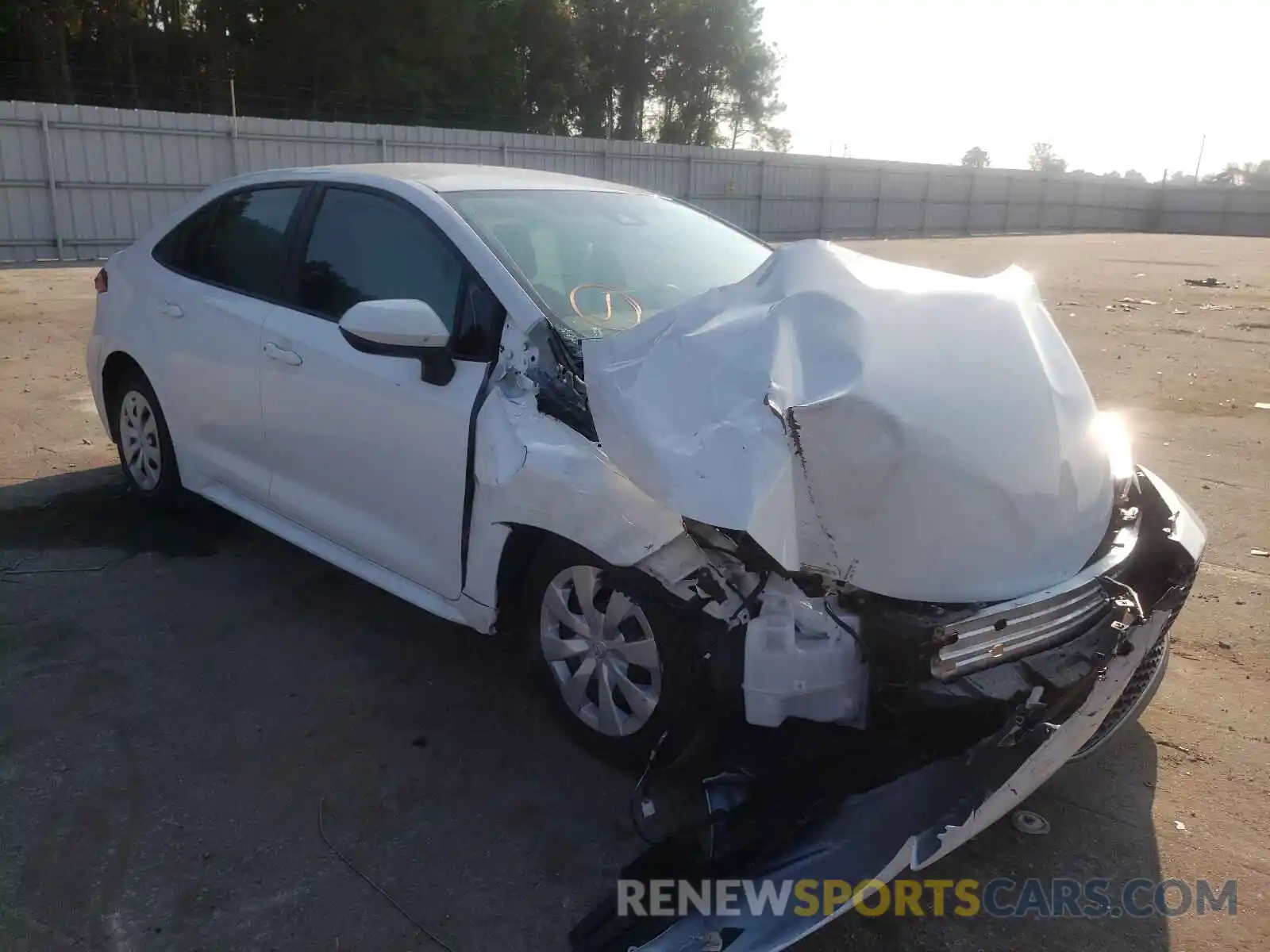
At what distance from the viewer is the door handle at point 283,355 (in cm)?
376

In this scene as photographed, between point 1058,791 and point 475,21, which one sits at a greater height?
point 475,21

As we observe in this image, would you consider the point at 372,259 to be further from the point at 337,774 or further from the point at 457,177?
the point at 337,774

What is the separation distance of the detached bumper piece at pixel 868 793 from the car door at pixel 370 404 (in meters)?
1.21

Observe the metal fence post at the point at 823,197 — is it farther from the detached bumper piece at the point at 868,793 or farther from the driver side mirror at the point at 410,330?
the detached bumper piece at the point at 868,793

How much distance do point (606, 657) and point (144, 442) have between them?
10.2 feet

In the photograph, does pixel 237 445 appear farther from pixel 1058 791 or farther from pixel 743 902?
pixel 1058 791

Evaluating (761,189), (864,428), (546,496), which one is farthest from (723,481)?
(761,189)

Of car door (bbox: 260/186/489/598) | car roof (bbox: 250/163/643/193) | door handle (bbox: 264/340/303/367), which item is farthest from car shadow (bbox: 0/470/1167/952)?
car roof (bbox: 250/163/643/193)

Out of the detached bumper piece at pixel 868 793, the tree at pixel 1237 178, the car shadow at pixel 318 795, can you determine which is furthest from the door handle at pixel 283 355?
the tree at pixel 1237 178

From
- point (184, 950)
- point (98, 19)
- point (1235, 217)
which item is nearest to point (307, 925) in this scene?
point (184, 950)

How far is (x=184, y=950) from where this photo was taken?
2.37 m

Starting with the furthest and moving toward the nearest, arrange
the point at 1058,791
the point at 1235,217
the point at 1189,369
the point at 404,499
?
the point at 1235,217, the point at 1189,369, the point at 404,499, the point at 1058,791

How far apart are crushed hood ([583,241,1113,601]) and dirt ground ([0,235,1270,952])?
0.89 meters

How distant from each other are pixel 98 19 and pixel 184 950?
3010cm
